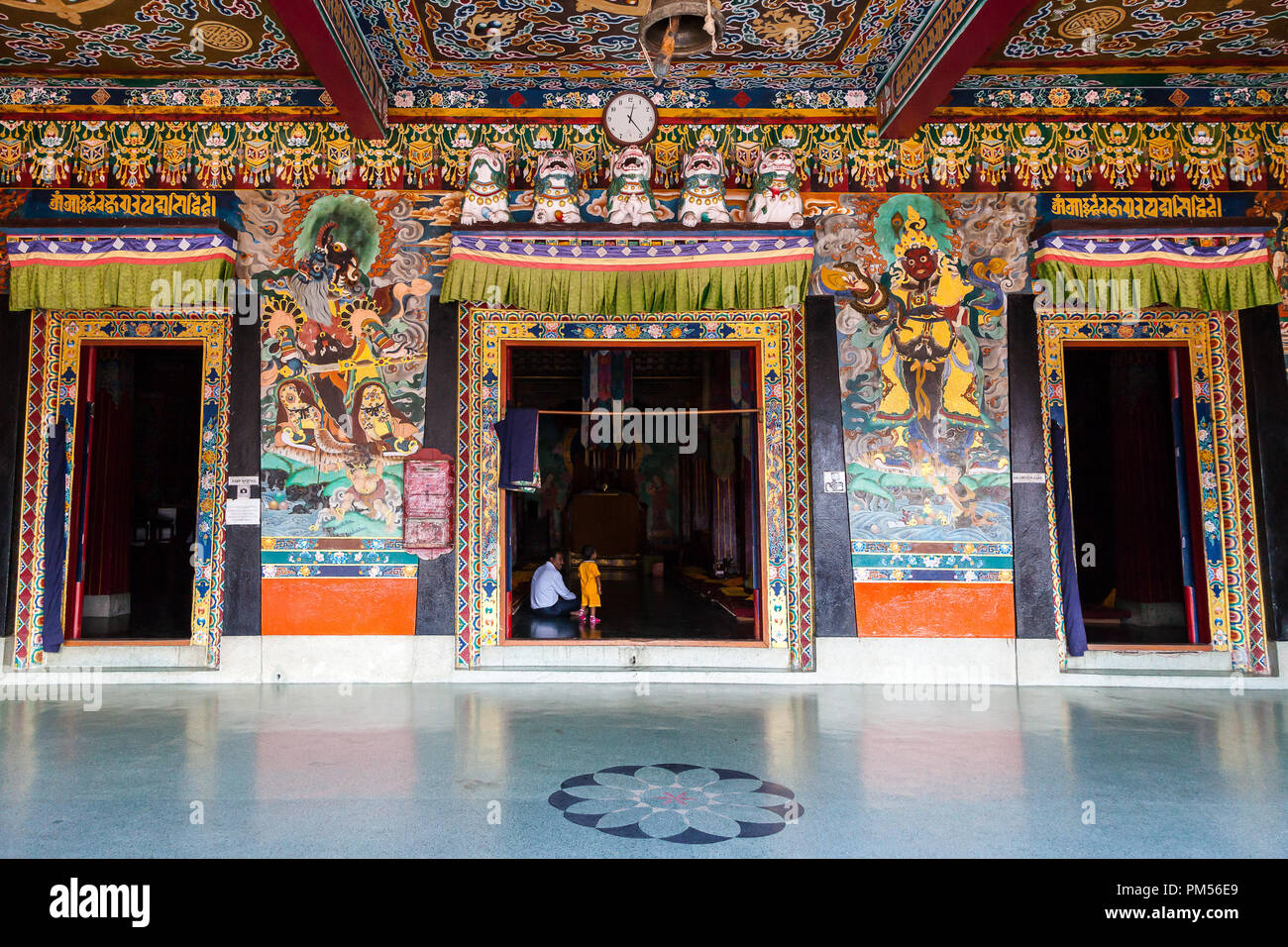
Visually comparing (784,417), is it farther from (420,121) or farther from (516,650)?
(420,121)

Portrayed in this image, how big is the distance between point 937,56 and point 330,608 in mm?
5328

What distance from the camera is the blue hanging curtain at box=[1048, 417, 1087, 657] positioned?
6.03 m

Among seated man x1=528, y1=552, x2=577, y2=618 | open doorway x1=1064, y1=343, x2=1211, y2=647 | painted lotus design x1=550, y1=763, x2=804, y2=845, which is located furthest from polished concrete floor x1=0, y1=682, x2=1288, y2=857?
open doorway x1=1064, y1=343, x2=1211, y2=647

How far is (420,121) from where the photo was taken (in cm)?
630

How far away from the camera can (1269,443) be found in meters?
6.06

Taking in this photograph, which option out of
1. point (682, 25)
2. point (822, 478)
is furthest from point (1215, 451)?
point (682, 25)

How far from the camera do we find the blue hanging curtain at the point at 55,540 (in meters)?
5.99

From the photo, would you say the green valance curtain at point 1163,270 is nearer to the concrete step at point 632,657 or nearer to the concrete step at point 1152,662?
the concrete step at point 1152,662

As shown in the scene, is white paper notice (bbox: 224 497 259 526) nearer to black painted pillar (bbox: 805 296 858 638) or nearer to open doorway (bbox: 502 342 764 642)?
open doorway (bbox: 502 342 764 642)

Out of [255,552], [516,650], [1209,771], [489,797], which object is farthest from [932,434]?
[255,552]

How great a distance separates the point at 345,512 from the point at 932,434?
4238 millimetres

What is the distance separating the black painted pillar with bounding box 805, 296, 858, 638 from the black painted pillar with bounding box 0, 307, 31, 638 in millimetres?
5643

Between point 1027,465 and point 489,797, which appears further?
point 1027,465

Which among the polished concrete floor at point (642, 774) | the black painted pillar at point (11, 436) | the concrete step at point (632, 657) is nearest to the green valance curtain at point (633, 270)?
the concrete step at point (632, 657)
